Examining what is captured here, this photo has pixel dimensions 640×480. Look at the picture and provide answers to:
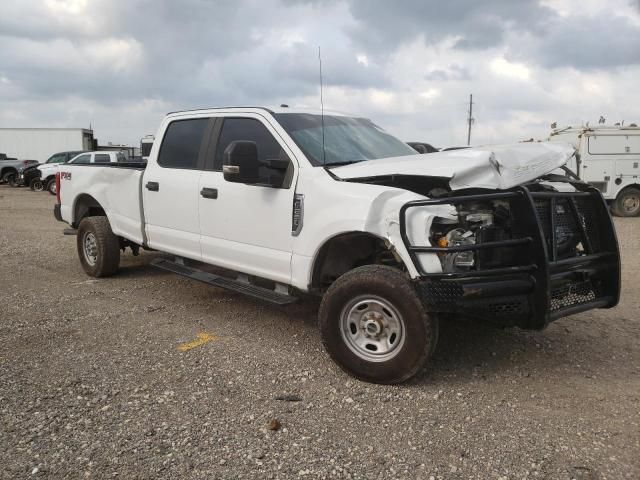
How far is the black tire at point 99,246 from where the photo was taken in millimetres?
6441

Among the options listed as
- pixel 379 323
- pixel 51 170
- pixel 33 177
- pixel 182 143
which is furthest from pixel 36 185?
pixel 379 323

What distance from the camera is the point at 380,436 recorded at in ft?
10.0

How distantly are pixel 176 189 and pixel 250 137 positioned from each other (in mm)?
992

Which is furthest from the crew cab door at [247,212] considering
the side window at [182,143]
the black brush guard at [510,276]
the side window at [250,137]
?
the black brush guard at [510,276]

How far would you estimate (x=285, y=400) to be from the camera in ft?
11.5

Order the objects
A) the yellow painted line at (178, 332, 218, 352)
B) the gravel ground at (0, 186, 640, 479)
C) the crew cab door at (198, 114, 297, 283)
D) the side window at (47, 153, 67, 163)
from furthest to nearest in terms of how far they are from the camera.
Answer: the side window at (47, 153, 67, 163), the yellow painted line at (178, 332, 218, 352), the crew cab door at (198, 114, 297, 283), the gravel ground at (0, 186, 640, 479)

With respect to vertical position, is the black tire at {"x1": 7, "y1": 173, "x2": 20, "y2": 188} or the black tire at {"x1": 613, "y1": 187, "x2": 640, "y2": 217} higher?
the black tire at {"x1": 7, "y1": 173, "x2": 20, "y2": 188}

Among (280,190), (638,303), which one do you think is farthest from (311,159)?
(638,303)

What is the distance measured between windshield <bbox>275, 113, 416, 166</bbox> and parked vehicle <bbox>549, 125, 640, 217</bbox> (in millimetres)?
11464

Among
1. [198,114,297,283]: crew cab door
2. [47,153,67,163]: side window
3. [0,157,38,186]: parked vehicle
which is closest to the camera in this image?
[198,114,297,283]: crew cab door

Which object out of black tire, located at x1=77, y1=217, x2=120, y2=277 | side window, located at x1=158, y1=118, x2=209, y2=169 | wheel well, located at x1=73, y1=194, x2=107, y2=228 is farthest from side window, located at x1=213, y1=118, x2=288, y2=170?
wheel well, located at x1=73, y1=194, x2=107, y2=228

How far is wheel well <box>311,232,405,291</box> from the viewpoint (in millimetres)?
4047

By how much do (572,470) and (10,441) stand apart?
2942 millimetres

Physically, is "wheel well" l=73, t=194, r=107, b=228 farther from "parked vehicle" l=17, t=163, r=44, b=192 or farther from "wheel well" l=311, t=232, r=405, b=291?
"parked vehicle" l=17, t=163, r=44, b=192
